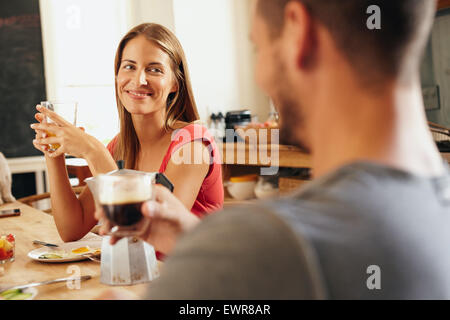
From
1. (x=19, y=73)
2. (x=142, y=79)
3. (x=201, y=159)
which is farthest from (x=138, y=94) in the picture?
(x=19, y=73)

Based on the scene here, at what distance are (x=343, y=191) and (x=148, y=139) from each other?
1.50 meters

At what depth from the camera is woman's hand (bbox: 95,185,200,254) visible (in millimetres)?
890

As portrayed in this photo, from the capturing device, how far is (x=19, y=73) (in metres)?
4.03

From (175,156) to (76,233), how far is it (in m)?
0.41

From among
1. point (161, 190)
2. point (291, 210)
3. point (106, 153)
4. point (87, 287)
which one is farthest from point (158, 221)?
point (106, 153)

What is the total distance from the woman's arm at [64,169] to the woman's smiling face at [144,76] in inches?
12.5

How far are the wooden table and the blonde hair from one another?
41cm

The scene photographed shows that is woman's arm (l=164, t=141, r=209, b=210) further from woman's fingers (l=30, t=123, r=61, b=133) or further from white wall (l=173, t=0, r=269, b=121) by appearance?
white wall (l=173, t=0, r=269, b=121)

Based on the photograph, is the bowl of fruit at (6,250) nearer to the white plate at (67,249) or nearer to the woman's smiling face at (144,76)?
the white plate at (67,249)

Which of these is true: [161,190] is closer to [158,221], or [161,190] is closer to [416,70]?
[158,221]

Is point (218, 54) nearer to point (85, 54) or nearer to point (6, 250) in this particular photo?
point (85, 54)

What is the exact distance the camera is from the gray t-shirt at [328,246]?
490 mm

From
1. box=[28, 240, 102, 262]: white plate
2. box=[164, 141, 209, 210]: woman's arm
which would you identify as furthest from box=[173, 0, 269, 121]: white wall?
box=[28, 240, 102, 262]: white plate

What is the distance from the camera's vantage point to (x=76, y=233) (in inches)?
63.7
